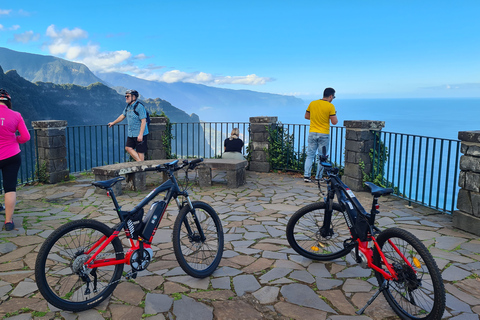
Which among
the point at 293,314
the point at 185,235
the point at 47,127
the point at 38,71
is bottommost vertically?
the point at 293,314

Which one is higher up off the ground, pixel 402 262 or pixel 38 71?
pixel 38 71

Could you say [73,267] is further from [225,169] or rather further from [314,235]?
[225,169]

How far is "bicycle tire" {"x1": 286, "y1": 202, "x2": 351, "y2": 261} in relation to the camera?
13.1 ft

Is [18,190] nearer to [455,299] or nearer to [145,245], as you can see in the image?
[145,245]

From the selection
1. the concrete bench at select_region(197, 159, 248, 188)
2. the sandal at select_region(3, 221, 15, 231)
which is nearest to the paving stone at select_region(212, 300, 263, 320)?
the sandal at select_region(3, 221, 15, 231)

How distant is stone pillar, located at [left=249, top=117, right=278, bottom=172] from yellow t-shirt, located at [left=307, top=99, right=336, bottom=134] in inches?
90.3

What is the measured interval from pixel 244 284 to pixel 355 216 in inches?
49.3

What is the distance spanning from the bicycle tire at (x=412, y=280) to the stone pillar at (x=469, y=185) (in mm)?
2707

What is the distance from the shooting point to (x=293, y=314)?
306 cm

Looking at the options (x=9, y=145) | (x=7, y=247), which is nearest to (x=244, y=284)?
(x=7, y=247)

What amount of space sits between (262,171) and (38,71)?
20563 centimetres

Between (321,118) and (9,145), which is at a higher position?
(321,118)

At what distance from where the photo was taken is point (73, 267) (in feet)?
9.52

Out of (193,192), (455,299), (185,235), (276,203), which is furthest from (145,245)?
(193,192)
